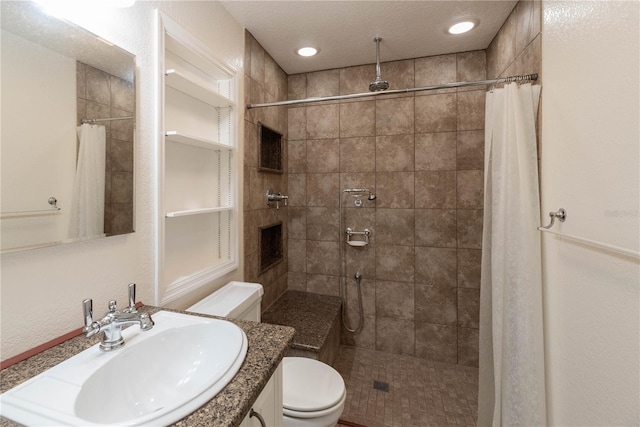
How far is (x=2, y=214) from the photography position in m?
0.75

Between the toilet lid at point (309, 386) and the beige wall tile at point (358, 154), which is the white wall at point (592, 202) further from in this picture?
the beige wall tile at point (358, 154)

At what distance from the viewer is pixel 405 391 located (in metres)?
2.02

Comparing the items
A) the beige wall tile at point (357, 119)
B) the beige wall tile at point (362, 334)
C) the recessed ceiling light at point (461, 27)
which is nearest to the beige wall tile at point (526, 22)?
the recessed ceiling light at point (461, 27)

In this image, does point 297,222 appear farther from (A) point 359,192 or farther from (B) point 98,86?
(B) point 98,86

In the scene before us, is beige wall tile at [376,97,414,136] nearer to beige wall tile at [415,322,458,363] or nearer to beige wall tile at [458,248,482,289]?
beige wall tile at [458,248,482,289]

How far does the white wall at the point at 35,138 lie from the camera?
0.77 m

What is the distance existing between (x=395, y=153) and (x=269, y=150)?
1.12 m

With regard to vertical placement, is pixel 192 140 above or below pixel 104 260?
above

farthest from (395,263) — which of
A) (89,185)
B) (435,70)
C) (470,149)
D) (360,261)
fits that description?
(89,185)

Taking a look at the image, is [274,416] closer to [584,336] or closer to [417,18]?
[584,336]

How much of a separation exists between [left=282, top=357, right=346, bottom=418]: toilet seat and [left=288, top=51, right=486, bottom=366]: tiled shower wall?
1.07 m

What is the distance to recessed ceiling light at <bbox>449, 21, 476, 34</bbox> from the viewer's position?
6.18 feet

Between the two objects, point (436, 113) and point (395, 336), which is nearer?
point (436, 113)

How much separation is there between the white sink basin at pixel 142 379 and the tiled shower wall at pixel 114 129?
43cm
